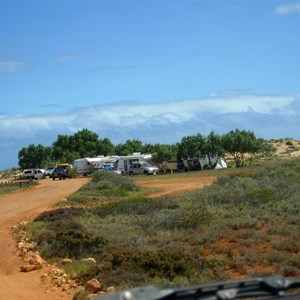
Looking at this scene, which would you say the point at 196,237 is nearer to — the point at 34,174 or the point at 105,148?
the point at 34,174

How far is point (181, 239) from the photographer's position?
1680 centimetres

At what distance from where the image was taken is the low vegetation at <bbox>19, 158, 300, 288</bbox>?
41.1 feet

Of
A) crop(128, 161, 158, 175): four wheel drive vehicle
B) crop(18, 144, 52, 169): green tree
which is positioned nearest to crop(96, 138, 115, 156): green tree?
Answer: crop(18, 144, 52, 169): green tree

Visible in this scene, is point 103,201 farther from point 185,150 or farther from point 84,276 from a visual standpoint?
point 185,150

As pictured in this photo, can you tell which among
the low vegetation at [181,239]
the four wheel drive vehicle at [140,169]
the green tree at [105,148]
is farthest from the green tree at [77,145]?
the low vegetation at [181,239]

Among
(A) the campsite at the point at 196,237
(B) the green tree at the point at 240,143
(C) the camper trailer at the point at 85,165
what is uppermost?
(B) the green tree at the point at 240,143

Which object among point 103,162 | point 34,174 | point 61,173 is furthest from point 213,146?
point 34,174

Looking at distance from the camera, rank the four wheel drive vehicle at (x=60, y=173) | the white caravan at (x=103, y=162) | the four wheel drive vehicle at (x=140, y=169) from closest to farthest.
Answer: the four wheel drive vehicle at (x=140, y=169), the four wheel drive vehicle at (x=60, y=173), the white caravan at (x=103, y=162)


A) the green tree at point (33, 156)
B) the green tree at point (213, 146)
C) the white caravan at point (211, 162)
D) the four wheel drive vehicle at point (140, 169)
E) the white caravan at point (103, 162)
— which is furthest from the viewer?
the green tree at point (33, 156)

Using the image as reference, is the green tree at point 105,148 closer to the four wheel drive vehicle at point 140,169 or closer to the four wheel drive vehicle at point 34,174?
the four wheel drive vehicle at point 34,174

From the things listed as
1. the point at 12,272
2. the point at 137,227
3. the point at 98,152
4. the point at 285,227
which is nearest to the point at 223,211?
the point at 137,227

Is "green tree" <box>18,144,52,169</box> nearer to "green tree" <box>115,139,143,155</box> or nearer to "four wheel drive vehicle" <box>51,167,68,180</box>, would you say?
"green tree" <box>115,139,143,155</box>

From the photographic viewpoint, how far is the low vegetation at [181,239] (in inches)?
493

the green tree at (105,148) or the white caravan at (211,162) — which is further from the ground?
the green tree at (105,148)
